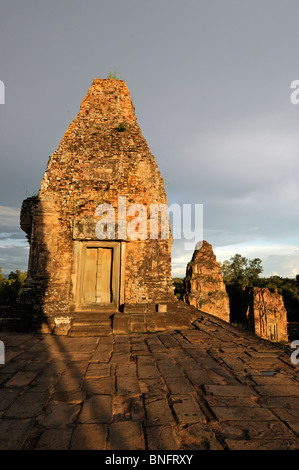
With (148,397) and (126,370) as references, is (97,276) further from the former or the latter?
(148,397)

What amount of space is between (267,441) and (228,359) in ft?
7.30

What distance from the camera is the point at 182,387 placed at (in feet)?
10.6

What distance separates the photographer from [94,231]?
7.12 m

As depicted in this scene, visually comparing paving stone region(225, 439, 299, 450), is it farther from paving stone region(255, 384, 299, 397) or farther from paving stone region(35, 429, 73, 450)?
paving stone region(35, 429, 73, 450)

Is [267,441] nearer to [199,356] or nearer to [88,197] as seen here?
[199,356]

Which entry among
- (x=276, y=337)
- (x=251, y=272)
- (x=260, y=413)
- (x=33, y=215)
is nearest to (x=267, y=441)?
(x=260, y=413)

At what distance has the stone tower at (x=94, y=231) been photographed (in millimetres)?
6922

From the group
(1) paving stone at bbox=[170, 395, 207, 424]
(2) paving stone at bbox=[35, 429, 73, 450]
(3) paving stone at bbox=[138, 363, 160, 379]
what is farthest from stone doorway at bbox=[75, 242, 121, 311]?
(2) paving stone at bbox=[35, 429, 73, 450]

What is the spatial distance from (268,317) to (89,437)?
20291 millimetres

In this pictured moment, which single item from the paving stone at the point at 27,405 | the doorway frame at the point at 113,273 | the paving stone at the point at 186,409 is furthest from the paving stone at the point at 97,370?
the doorway frame at the point at 113,273

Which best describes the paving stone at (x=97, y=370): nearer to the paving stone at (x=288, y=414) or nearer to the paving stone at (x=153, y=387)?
the paving stone at (x=153, y=387)

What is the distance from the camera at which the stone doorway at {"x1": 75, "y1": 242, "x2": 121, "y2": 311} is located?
7145mm

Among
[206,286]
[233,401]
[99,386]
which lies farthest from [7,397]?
[206,286]

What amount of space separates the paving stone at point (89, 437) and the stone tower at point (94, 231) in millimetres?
4299
